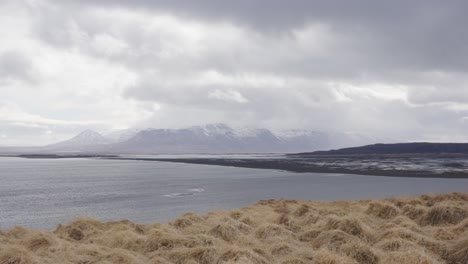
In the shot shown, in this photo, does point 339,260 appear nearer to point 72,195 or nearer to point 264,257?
point 264,257

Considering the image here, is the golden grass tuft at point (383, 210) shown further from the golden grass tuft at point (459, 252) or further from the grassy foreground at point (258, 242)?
the golden grass tuft at point (459, 252)

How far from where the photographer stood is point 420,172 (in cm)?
8006

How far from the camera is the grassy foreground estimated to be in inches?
390

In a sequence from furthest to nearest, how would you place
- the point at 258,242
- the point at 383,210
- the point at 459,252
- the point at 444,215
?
the point at 383,210 < the point at 444,215 < the point at 258,242 < the point at 459,252

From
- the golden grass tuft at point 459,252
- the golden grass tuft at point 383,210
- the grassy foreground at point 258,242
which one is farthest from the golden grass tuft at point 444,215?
the golden grass tuft at point 459,252

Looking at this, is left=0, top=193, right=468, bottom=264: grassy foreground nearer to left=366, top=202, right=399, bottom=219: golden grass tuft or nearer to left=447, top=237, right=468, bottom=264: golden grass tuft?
left=447, top=237, right=468, bottom=264: golden grass tuft

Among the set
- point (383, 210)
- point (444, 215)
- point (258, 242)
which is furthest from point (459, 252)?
point (383, 210)

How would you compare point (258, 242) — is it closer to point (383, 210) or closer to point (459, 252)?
point (459, 252)

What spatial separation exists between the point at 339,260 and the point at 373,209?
363 inches

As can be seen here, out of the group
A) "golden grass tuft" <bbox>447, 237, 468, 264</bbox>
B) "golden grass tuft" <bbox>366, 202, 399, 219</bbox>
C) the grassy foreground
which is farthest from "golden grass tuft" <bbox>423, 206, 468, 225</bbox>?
"golden grass tuft" <bbox>447, 237, 468, 264</bbox>

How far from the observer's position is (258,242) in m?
11.8

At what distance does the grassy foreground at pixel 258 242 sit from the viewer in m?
9.90

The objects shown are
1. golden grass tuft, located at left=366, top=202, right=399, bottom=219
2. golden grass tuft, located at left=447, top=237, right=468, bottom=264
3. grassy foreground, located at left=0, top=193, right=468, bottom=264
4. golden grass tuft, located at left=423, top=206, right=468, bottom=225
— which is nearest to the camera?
grassy foreground, located at left=0, top=193, right=468, bottom=264

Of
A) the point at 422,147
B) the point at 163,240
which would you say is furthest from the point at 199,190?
the point at 422,147
